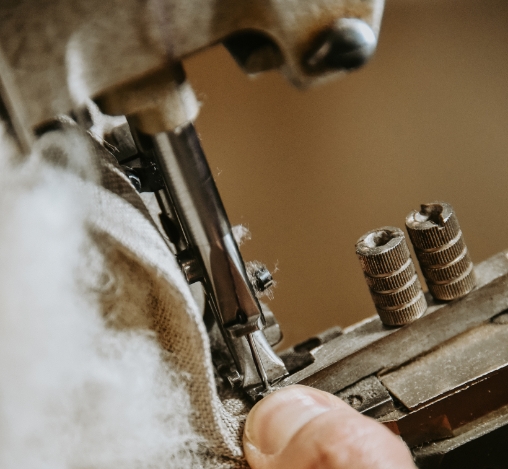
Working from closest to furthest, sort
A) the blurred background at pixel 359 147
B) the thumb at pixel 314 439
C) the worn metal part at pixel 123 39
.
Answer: the worn metal part at pixel 123 39
the thumb at pixel 314 439
the blurred background at pixel 359 147

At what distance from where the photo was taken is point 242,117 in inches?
37.4

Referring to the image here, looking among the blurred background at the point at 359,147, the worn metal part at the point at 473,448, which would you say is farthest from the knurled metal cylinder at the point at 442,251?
the blurred background at the point at 359,147

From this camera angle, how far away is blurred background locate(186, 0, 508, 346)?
0.96 meters

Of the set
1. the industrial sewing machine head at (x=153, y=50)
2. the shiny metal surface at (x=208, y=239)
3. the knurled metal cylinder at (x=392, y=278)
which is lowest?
the knurled metal cylinder at (x=392, y=278)

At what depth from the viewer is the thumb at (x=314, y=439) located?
1.35 ft

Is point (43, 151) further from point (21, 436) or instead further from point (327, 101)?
point (327, 101)

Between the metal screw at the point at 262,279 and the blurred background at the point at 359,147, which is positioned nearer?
the metal screw at the point at 262,279

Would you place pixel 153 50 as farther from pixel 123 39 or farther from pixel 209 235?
pixel 209 235

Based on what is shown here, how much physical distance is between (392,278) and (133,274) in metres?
0.26

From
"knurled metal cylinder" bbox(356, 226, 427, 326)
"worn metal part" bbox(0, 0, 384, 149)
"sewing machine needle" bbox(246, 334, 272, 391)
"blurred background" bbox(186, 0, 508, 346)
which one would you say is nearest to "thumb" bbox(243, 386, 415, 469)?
"sewing machine needle" bbox(246, 334, 272, 391)

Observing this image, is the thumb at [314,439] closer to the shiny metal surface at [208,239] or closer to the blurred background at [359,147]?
the shiny metal surface at [208,239]

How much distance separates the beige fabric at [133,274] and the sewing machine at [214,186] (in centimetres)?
3

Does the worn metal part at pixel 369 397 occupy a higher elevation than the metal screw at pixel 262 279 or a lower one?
lower

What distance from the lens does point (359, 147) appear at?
105 centimetres
